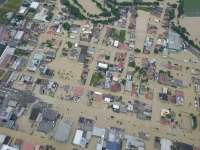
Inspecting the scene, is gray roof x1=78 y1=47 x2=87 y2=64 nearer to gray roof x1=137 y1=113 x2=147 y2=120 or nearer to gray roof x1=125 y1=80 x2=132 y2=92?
gray roof x1=125 y1=80 x2=132 y2=92

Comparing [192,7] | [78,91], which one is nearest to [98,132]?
[78,91]

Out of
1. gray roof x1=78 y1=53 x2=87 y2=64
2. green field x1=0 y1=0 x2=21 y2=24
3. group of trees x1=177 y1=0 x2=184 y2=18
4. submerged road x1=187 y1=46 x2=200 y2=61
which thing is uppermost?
group of trees x1=177 y1=0 x2=184 y2=18

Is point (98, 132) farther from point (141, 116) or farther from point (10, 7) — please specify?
point (10, 7)

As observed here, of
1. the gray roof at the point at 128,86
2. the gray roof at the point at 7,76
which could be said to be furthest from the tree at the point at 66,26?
the gray roof at the point at 128,86

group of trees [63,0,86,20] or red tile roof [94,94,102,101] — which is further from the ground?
group of trees [63,0,86,20]

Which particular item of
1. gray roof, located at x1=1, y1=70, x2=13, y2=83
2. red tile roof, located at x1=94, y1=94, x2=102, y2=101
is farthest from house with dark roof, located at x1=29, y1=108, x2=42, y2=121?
red tile roof, located at x1=94, y1=94, x2=102, y2=101

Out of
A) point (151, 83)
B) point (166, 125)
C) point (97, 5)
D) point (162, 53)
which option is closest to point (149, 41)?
point (162, 53)

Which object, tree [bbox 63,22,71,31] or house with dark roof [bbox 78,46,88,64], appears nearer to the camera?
house with dark roof [bbox 78,46,88,64]
